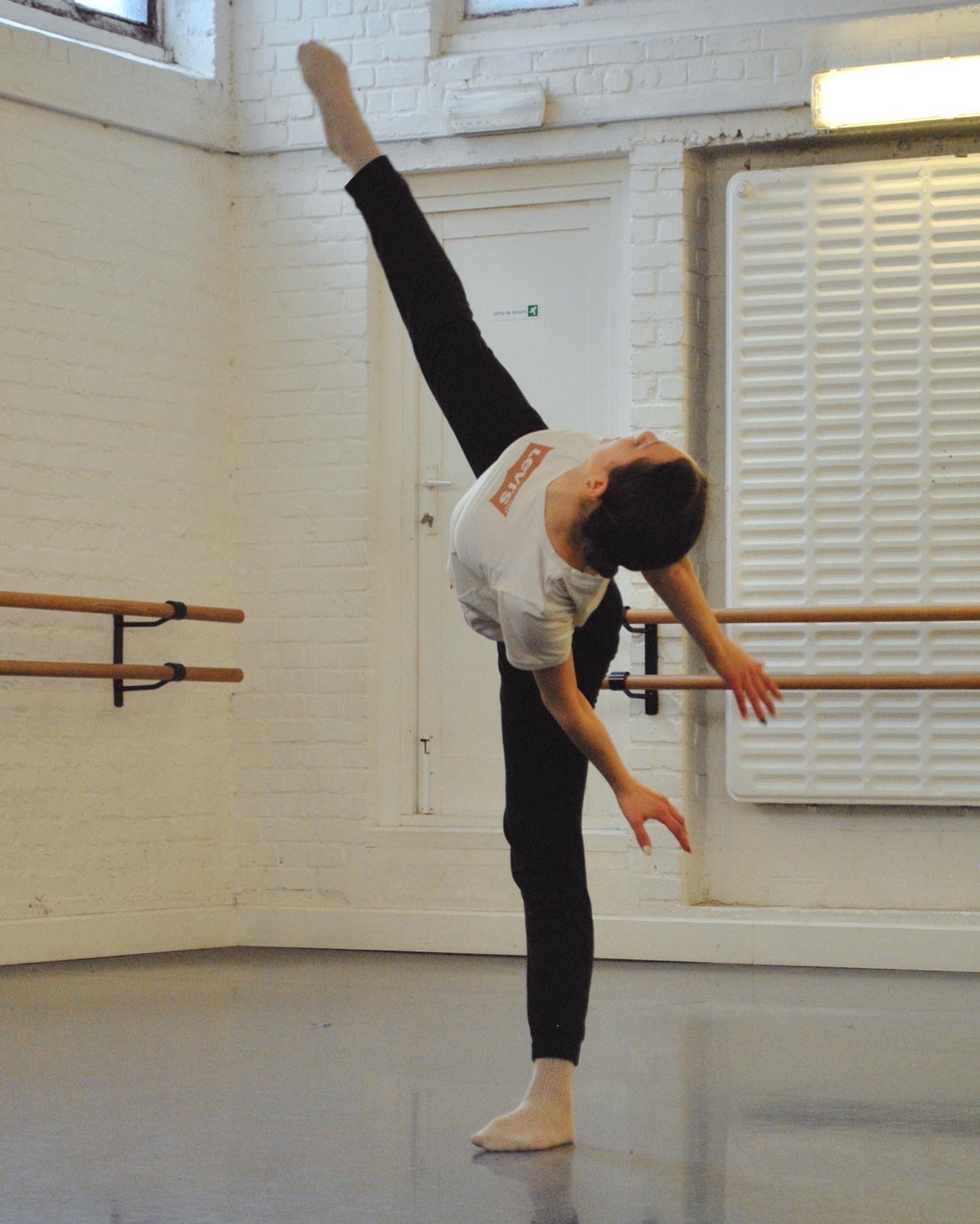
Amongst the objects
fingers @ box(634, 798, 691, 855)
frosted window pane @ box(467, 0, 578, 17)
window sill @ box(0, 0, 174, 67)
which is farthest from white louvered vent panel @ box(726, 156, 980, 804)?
fingers @ box(634, 798, 691, 855)

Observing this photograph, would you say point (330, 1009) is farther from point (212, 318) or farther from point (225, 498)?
point (212, 318)

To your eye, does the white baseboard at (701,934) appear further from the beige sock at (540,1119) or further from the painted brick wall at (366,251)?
the beige sock at (540,1119)

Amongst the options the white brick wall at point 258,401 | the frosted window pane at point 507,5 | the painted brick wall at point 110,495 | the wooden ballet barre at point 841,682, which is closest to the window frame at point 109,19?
the white brick wall at point 258,401

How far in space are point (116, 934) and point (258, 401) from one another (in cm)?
160

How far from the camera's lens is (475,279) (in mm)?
4355

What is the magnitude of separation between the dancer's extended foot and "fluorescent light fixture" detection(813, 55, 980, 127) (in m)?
2.01

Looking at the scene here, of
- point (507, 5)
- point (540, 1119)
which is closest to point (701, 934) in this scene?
point (540, 1119)

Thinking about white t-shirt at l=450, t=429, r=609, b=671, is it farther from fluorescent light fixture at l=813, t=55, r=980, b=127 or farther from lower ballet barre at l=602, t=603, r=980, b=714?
fluorescent light fixture at l=813, t=55, r=980, b=127

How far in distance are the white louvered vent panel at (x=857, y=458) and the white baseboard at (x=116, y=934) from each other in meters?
1.55

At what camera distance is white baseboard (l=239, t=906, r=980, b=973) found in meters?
3.79

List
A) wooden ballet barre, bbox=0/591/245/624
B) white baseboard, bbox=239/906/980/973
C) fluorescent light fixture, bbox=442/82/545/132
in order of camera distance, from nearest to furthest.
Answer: wooden ballet barre, bbox=0/591/245/624 < white baseboard, bbox=239/906/980/973 < fluorescent light fixture, bbox=442/82/545/132

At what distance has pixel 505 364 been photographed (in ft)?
14.1

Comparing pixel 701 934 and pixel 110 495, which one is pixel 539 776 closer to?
pixel 701 934

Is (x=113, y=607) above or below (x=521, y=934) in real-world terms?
above
